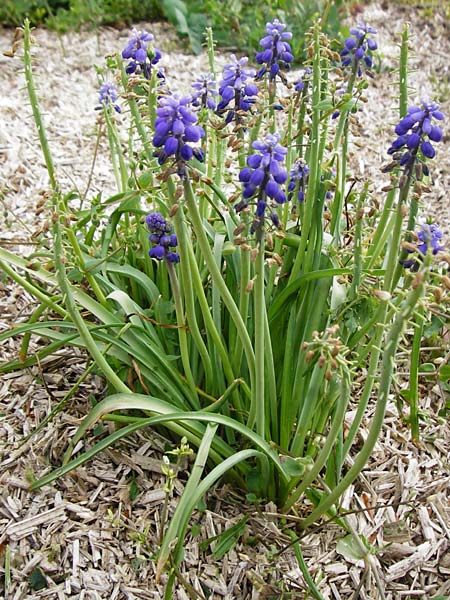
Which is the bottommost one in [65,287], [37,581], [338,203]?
[37,581]

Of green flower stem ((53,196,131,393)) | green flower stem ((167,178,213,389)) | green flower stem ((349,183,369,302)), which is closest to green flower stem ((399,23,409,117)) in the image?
green flower stem ((349,183,369,302))

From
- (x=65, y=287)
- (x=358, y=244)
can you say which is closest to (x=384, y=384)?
(x=358, y=244)

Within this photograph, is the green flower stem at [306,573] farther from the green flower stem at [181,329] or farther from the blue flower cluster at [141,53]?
the blue flower cluster at [141,53]

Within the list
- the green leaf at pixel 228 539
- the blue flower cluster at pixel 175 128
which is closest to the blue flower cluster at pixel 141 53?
the blue flower cluster at pixel 175 128

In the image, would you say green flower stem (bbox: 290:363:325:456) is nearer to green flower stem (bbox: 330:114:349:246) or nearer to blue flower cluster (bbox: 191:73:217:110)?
green flower stem (bbox: 330:114:349:246)

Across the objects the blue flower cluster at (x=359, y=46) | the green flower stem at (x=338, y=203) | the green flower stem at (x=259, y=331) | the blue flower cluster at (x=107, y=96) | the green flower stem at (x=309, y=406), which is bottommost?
the green flower stem at (x=309, y=406)

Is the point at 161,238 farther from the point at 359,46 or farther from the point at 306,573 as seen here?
the point at 306,573
